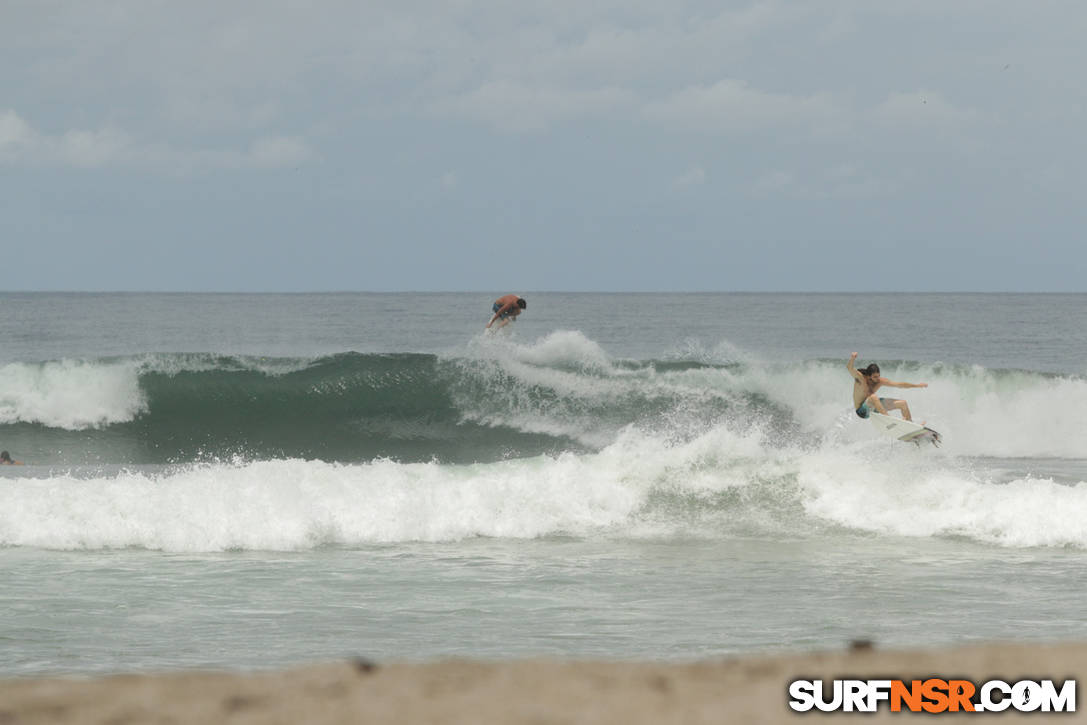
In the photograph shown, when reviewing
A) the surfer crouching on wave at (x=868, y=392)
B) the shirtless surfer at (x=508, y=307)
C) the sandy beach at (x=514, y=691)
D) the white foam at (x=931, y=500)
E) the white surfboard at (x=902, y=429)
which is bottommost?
the sandy beach at (x=514, y=691)

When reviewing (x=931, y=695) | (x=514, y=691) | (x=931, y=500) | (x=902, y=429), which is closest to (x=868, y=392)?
(x=902, y=429)

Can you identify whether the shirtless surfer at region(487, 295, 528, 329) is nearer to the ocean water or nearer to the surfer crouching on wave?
the ocean water

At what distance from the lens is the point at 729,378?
2444 centimetres

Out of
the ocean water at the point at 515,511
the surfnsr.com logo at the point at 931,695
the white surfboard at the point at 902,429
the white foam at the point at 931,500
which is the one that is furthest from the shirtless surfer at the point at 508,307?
the surfnsr.com logo at the point at 931,695

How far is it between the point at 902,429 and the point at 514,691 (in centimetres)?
1101

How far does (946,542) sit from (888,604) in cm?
347

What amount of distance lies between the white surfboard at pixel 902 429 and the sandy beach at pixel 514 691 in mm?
9738

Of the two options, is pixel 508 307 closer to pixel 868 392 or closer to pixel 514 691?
pixel 868 392

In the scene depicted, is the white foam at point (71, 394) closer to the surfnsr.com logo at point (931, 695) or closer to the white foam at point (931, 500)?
the white foam at point (931, 500)

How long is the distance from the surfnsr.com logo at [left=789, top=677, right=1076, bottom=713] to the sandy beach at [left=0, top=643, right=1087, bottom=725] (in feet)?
0.20

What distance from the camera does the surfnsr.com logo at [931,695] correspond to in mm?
3492

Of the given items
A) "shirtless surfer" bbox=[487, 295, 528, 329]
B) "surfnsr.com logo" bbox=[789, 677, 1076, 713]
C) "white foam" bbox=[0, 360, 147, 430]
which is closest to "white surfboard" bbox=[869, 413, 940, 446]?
"shirtless surfer" bbox=[487, 295, 528, 329]

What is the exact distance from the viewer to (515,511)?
12.4 m

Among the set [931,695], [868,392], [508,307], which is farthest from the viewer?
[508,307]
